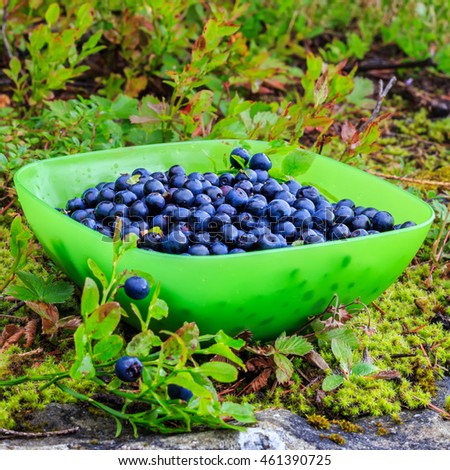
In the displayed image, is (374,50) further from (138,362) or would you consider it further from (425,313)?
(138,362)

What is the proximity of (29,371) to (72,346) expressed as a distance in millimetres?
145

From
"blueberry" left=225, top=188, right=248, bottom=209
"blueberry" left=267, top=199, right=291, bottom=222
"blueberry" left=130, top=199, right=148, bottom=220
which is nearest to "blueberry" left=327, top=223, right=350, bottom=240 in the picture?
"blueberry" left=267, top=199, right=291, bottom=222

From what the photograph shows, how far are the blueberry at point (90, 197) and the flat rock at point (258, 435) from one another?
1.80ft

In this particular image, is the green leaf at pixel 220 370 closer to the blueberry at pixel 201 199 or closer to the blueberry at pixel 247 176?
A: the blueberry at pixel 201 199

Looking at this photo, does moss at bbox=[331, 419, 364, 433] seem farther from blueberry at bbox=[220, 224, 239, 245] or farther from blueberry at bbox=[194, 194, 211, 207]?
blueberry at bbox=[194, 194, 211, 207]

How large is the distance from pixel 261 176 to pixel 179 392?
0.72 metres

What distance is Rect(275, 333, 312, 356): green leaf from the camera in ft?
5.16

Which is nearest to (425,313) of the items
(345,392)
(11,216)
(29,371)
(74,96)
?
(345,392)

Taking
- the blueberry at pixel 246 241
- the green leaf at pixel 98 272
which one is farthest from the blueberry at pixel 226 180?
the green leaf at pixel 98 272

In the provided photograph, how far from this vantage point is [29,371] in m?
1.55

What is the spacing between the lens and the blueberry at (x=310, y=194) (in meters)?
1.80

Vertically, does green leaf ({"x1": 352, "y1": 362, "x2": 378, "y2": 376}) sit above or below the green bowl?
below

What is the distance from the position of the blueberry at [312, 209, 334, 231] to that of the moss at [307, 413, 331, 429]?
43 centimetres

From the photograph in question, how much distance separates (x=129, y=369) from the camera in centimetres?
135
